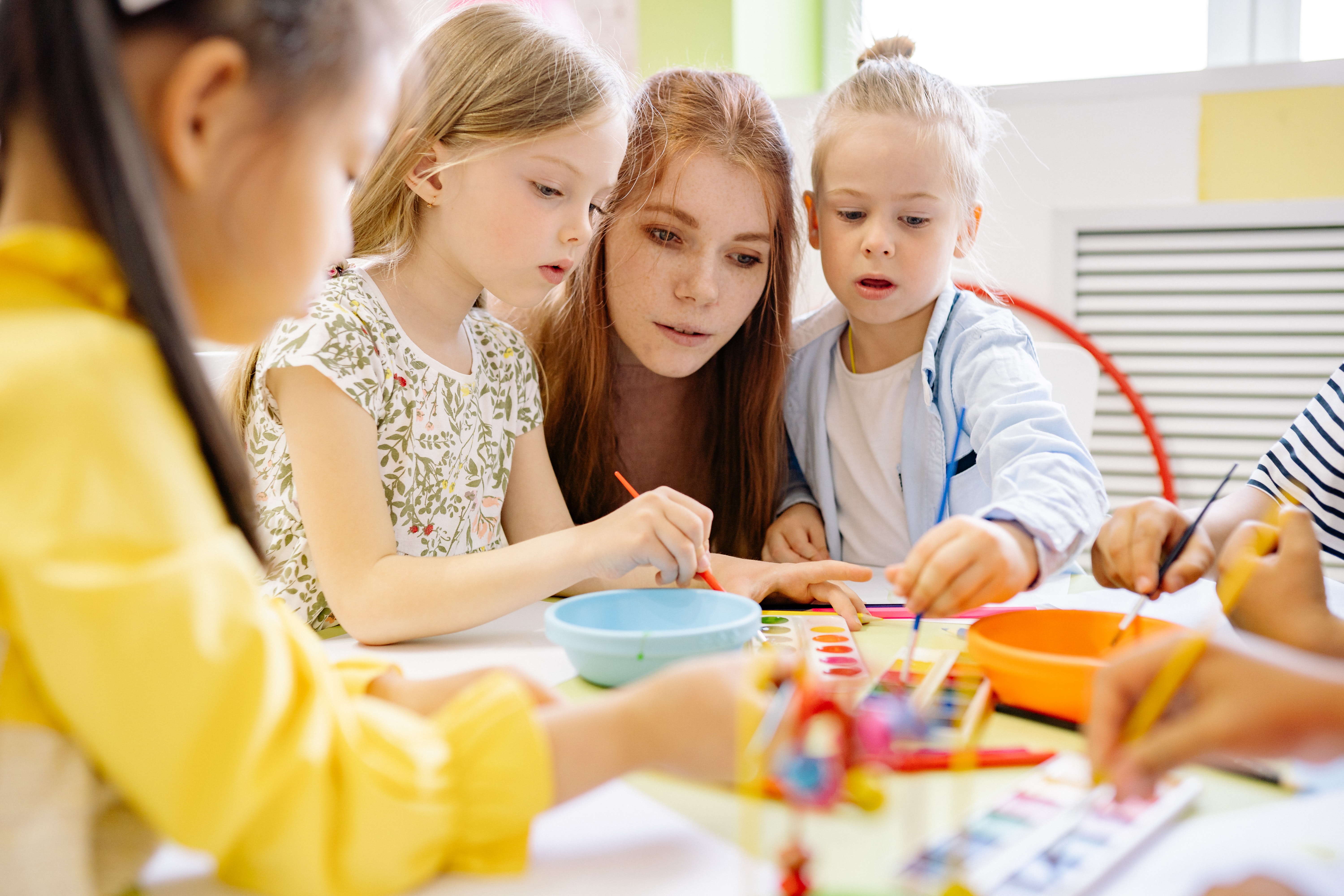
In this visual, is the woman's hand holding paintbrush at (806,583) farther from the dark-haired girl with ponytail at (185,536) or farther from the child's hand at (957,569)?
the dark-haired girl with ponytail at (185,536)

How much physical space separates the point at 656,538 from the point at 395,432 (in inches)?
11.9

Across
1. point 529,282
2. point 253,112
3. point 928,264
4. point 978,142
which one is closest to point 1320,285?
point 978,142

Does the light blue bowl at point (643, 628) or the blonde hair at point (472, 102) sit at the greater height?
the blonde hair at point (472, 102)

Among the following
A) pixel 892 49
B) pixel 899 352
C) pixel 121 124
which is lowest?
pixel 899 352

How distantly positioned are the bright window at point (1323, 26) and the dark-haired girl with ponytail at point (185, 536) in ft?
7.14

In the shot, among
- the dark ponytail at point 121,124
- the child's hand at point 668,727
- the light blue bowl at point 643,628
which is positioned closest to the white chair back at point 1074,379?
the light blue bowl at point 643,628

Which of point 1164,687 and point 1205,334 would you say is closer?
point 1164,687

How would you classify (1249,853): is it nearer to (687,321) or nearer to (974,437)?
(974,437)

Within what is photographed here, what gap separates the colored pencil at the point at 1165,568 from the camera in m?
0.68

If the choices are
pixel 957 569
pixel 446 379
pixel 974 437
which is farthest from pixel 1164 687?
pixel 446 379

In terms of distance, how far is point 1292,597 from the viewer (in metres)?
0.67

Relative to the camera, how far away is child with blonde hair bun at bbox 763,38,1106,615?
1.08 meters

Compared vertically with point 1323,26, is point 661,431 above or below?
below

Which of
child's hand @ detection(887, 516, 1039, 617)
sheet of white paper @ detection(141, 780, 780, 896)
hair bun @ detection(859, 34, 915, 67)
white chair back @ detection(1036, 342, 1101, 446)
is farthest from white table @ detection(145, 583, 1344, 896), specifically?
hair bun @ detection(859, 34, 915, 67)
